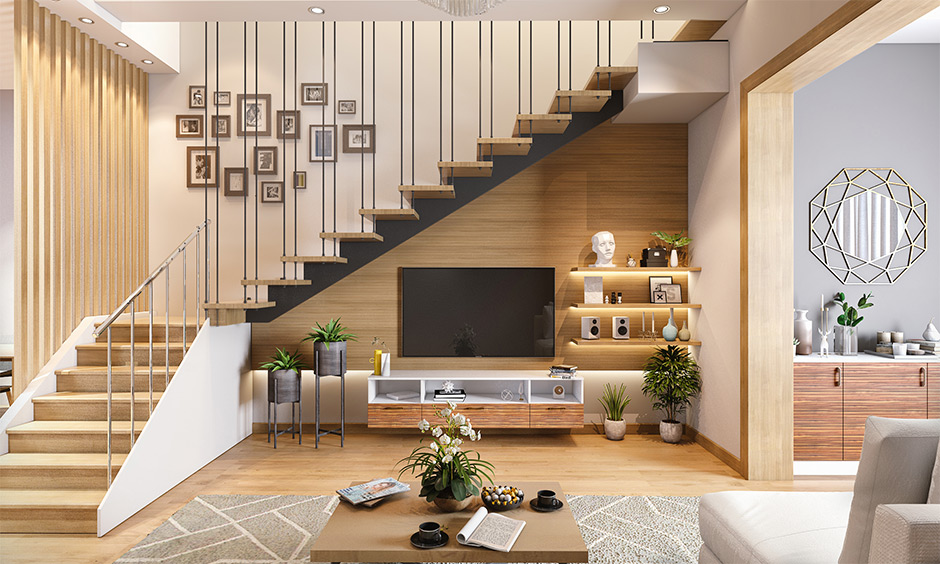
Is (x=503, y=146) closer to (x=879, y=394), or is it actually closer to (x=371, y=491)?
(x=371, y=491)

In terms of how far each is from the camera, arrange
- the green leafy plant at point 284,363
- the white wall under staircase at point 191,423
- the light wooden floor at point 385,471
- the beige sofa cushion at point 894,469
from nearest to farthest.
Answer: the beige sofa cushion at point 894,469
the light wooden floor at point 385,471
the white wall under staircase at point 191,423
the green leafy plant at point 284,363

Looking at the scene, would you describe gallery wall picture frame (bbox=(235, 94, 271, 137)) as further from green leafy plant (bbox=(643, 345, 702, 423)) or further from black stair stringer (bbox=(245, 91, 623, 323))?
green leafy plant (bbox=(643, 345, 702, 423))

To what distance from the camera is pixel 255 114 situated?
18.1 ft

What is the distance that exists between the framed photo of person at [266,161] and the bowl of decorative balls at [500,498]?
13.5 feet

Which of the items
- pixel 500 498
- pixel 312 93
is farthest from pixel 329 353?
pixel 500 498

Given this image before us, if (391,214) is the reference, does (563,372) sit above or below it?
below

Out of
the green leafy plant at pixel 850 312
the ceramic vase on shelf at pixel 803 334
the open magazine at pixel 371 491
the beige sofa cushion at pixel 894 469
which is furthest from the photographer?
the green leafy plant at pixel 850 312

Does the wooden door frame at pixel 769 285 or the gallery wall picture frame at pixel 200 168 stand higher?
the gallery wall picture frame at pixel 200 168

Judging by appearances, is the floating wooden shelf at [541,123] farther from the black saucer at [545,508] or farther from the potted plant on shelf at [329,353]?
the black saucer at [545,508]

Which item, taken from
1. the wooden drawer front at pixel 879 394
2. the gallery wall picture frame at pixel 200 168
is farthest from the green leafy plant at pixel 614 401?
the gallery wall picture frame at pixel 200 168

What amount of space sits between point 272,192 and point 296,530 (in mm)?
3402

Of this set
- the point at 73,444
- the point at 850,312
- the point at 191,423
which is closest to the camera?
the point at 73,444

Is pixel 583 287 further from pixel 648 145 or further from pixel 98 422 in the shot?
pixel 98 422

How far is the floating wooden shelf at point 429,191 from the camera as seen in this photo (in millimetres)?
4680
